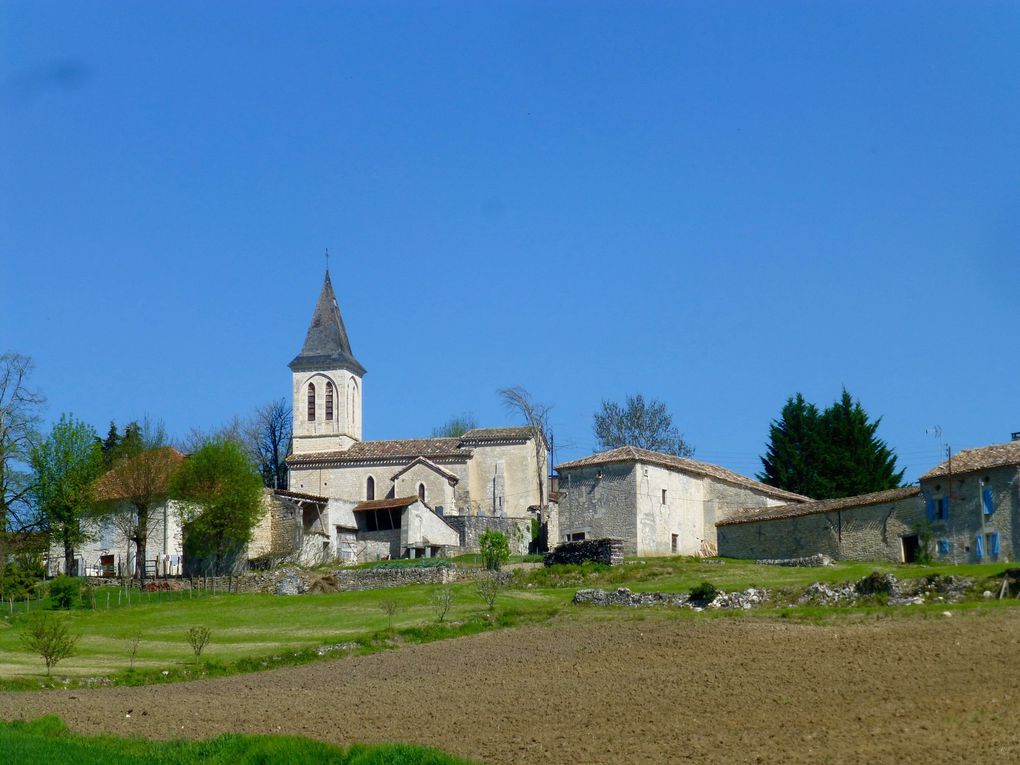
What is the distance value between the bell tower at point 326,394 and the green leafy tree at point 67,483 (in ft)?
63.8

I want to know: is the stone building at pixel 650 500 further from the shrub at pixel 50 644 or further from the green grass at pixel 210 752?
the green grass at pixel 210 752

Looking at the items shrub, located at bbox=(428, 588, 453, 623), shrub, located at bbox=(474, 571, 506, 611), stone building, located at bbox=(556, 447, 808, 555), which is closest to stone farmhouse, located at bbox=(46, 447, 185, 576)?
stone building, located at bbox=(556, 447, 808, 555)

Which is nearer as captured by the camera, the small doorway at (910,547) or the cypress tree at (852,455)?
the small doorway at (910,547)

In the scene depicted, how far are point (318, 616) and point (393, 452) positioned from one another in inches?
1495

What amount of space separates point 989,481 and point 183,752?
34.2m

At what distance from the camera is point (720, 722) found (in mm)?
22562

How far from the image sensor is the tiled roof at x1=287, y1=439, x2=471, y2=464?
83938 millimetres

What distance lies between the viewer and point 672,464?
61.8 metres

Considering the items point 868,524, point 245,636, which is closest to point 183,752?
point 245,636

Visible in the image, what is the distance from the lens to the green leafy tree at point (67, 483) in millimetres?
68062

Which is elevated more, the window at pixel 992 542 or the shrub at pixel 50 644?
the window at pixel 992 542

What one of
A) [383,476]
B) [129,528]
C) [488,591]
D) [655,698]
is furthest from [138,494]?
[655,698]

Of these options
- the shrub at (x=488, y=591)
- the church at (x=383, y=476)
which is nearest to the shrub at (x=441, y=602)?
the shrub at (x=488, y=591)

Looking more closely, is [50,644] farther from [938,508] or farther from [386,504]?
[386,504]
